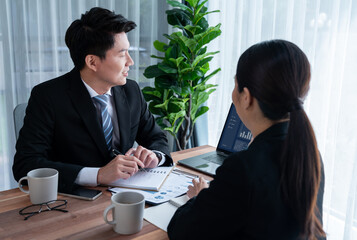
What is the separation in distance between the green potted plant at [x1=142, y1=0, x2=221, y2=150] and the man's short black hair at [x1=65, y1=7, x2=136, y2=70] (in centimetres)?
86

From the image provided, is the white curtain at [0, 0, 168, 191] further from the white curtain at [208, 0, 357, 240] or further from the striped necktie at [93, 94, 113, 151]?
the white curtain at [208, 0, 357, 240]

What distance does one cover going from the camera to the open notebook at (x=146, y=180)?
4.07ft

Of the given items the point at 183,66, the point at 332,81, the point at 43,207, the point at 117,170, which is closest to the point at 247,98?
the point at 117,170

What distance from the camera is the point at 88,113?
4.92ft

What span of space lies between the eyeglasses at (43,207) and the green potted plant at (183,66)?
145 cm

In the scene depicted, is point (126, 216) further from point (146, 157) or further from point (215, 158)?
point (215, 158)

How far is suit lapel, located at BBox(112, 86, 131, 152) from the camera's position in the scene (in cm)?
164

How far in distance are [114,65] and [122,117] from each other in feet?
0.84

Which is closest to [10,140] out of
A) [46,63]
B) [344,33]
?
[46,63]

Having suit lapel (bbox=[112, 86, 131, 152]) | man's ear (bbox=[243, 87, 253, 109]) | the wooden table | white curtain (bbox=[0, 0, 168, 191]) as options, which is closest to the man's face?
suit lapel (bbox=[112, 86, 131, 152])

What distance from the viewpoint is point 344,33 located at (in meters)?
1.89

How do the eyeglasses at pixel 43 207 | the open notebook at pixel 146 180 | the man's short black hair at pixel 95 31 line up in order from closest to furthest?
the eyeglasses at pixel 43 207 < the open notebook at pixel 146 180 < the man's short black hair at pixel 95 31

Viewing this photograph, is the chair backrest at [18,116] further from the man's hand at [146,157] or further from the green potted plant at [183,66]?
the green potted plant at [183,66]

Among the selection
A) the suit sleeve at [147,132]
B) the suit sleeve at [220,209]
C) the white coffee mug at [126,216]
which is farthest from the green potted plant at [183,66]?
the suit sleeve at [220,209]
